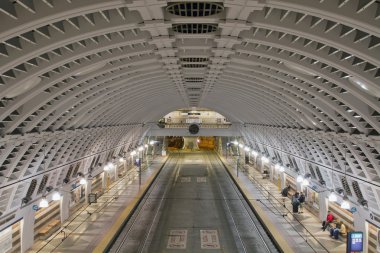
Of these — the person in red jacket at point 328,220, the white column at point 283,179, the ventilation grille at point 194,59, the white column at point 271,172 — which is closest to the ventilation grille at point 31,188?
the ventilation grille at point 194,59

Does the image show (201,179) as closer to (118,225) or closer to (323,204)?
(323,204)

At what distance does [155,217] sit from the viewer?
23141mm

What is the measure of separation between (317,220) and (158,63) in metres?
14.1

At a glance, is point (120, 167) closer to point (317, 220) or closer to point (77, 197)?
point (77, 197)

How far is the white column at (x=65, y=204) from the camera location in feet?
69.1

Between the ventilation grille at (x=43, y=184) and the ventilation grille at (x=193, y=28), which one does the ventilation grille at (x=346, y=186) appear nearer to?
the ventilation grille at (x=193, y=28)

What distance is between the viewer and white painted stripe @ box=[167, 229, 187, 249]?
1767cm

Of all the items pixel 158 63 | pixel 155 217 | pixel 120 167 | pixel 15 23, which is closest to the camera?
pixel 15 23

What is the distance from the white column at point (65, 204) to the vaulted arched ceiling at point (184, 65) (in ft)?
4.71

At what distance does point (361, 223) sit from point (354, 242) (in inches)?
113

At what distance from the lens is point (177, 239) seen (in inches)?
738

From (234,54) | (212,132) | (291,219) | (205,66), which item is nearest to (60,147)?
(205,66)

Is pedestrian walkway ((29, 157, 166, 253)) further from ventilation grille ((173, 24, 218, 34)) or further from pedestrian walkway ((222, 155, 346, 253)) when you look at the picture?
ventilation grille ((173, 24, 218, 34))

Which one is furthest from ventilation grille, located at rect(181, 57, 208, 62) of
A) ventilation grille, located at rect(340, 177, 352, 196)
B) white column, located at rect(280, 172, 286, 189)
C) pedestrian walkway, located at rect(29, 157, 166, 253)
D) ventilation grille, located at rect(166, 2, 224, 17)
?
white column, located at rect(280, 172, 286, 189)
